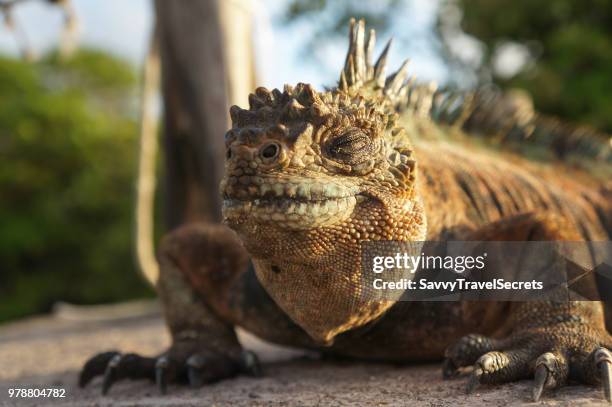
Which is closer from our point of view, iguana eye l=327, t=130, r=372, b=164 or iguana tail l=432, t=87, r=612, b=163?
iguana eye l=327, t=130, r=372, b=164

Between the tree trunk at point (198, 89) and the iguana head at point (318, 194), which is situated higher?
the tree trunk at point (198, 89)

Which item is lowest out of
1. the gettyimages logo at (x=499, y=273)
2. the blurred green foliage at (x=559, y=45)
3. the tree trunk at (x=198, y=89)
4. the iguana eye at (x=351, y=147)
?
the gettyimages logo at (x=499, y=273)

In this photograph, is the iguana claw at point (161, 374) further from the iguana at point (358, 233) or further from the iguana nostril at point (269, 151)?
the iguana nostril at point (269, 151)

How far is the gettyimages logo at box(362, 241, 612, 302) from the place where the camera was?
3.74m

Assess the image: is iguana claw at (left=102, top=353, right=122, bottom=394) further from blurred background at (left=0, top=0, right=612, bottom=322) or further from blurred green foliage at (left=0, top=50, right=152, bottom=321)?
blurred green foliage at (left=0, top=50, right=152, bottom=321)

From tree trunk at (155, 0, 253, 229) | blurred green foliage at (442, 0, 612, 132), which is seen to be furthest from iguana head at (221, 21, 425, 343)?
blurred green foliage at (442, 0, 612, 132)

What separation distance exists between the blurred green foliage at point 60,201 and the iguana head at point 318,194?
24.3 m

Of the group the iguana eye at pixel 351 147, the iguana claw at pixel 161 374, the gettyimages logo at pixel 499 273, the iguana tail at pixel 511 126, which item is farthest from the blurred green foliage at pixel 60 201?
the iguana eye at pixel 351 147

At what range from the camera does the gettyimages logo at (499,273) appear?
374 cm

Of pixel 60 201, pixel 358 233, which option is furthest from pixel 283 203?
pixel 60 201

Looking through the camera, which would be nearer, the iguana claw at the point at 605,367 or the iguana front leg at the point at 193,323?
the iguana claw at the point at 605,367

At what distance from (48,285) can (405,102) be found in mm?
28935

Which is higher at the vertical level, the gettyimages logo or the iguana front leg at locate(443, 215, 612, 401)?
the gettyimages logo

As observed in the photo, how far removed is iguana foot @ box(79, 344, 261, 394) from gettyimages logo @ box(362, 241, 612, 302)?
1.22 metres
